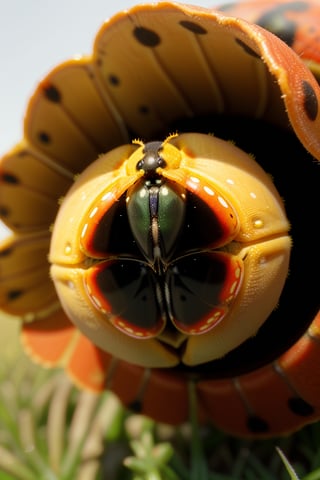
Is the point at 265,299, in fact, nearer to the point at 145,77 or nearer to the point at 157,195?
the point at 157,195

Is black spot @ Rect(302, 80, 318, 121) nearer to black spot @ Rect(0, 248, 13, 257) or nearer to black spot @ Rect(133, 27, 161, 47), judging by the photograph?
black spot @ Rect(133, 27, 161, 47)

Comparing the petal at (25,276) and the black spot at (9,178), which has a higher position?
the black spot at (9,178)

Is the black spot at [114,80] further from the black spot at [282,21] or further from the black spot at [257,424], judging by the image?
the black spot at [257,424]

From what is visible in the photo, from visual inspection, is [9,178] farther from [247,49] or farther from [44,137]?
[247,49]

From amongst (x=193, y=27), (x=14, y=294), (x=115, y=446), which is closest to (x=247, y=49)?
(x=193, y=27)

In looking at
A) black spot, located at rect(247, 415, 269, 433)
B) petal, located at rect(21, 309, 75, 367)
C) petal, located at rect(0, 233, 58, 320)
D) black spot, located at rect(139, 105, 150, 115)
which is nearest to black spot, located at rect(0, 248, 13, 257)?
petal, located at rect(0, 233, 58, 320)

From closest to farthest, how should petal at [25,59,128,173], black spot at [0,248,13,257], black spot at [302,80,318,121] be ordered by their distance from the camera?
black spot at [302,80,318,121], petal at [25,59,128,173], black spot at [0,248,13,257]

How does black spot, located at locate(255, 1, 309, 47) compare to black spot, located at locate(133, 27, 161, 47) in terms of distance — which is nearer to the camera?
black spot, located at locate(133, 27, 161, 47)

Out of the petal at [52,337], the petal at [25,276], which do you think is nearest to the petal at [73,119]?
the petal at [25,276]
